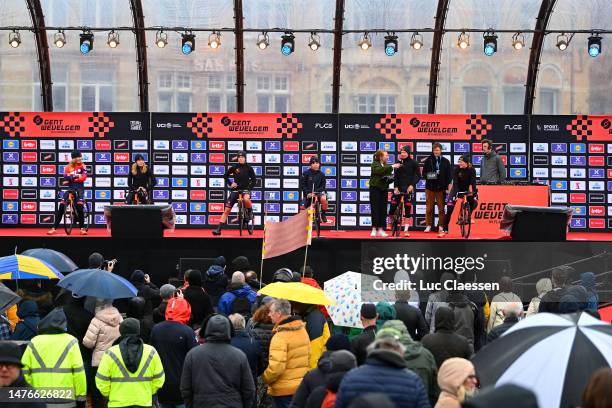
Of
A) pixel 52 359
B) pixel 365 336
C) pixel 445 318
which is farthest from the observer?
pixel 52 359

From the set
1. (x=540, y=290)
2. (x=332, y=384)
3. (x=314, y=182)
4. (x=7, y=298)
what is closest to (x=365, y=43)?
(x=314, y=182)

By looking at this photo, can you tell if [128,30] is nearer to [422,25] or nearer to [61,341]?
[422,25]

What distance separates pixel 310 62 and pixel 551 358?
18656 millimetres

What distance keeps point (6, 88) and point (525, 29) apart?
12172 mm

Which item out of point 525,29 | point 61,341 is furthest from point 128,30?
point 61,341

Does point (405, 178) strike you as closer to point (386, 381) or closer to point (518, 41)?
point (518, 41)

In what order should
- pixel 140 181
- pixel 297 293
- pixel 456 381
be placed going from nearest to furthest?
pixel 456 381 → pixel 297 293 → pixel 140 181

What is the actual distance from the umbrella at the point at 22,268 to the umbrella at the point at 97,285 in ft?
5.90

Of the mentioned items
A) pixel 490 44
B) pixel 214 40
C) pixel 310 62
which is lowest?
pixel 310 62

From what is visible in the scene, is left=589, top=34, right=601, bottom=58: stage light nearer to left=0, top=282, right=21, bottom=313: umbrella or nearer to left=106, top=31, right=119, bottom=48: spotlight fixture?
left=106, top=31, right=119, bottom=48: spotlight fixture

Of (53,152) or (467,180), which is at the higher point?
(53,152)

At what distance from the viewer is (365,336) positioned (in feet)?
27.8

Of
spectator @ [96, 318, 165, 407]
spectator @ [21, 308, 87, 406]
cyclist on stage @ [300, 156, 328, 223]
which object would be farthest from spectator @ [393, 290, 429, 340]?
cyclist on stage @ [300, 156, 328, 223]

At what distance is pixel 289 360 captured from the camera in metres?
9.13
